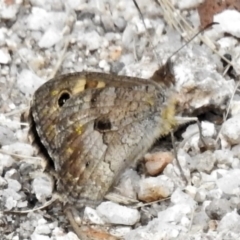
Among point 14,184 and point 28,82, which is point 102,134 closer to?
point 14,184

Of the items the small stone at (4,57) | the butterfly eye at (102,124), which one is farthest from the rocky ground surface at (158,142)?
the butterfly eye at (102,124)

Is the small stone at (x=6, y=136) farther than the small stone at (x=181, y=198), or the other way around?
the small stone at (x=6, y=136)

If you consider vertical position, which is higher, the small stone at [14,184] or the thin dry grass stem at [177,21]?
the thin dry grass stem at [177,21]

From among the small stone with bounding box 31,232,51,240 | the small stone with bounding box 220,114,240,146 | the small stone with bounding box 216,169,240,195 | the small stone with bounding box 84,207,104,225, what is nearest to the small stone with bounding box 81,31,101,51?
the small stone with bounding box 220,114,240,146

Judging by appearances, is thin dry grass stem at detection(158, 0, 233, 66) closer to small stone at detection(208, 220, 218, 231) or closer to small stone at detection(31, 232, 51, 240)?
small stone at detection(208, 220, 218, 231)

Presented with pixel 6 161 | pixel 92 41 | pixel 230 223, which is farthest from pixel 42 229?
pixel 92 41

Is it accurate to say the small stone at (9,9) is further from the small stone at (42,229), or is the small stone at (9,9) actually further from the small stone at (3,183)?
the small stone at (42,229)
